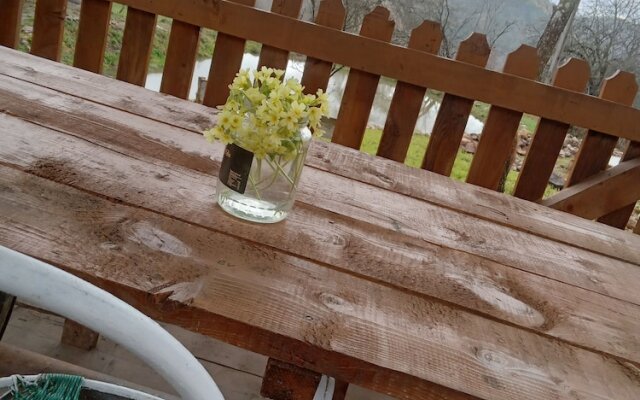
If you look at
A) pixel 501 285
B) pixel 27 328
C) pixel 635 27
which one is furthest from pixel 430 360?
pixel 635 27

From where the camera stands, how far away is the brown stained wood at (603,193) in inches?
76.5

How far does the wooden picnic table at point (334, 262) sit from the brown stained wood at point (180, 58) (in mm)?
790

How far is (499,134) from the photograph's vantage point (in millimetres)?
1942

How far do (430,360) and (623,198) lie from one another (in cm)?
158

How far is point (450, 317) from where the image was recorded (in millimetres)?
757

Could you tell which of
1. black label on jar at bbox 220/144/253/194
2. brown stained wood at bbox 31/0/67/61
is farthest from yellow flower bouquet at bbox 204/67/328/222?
brown stained wood at bbox 31/0/67/61

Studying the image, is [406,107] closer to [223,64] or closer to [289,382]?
[223,64]

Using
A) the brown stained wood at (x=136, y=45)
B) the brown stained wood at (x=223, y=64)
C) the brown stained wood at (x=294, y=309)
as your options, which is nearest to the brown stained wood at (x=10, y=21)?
the brown stained wood at (x=136, y=45)

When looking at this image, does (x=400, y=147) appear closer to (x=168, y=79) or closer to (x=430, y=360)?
(x=168, y=79)

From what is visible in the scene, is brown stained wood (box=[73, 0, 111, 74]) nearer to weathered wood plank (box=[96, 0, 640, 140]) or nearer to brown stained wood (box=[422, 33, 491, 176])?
weathered wood plank (box=[96, 0, 640, 140])

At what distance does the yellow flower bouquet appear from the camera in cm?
85

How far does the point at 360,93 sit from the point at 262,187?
112 centimetres

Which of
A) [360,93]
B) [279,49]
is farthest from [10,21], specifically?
[360,93]

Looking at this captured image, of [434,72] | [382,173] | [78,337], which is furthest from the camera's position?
[434,72]
